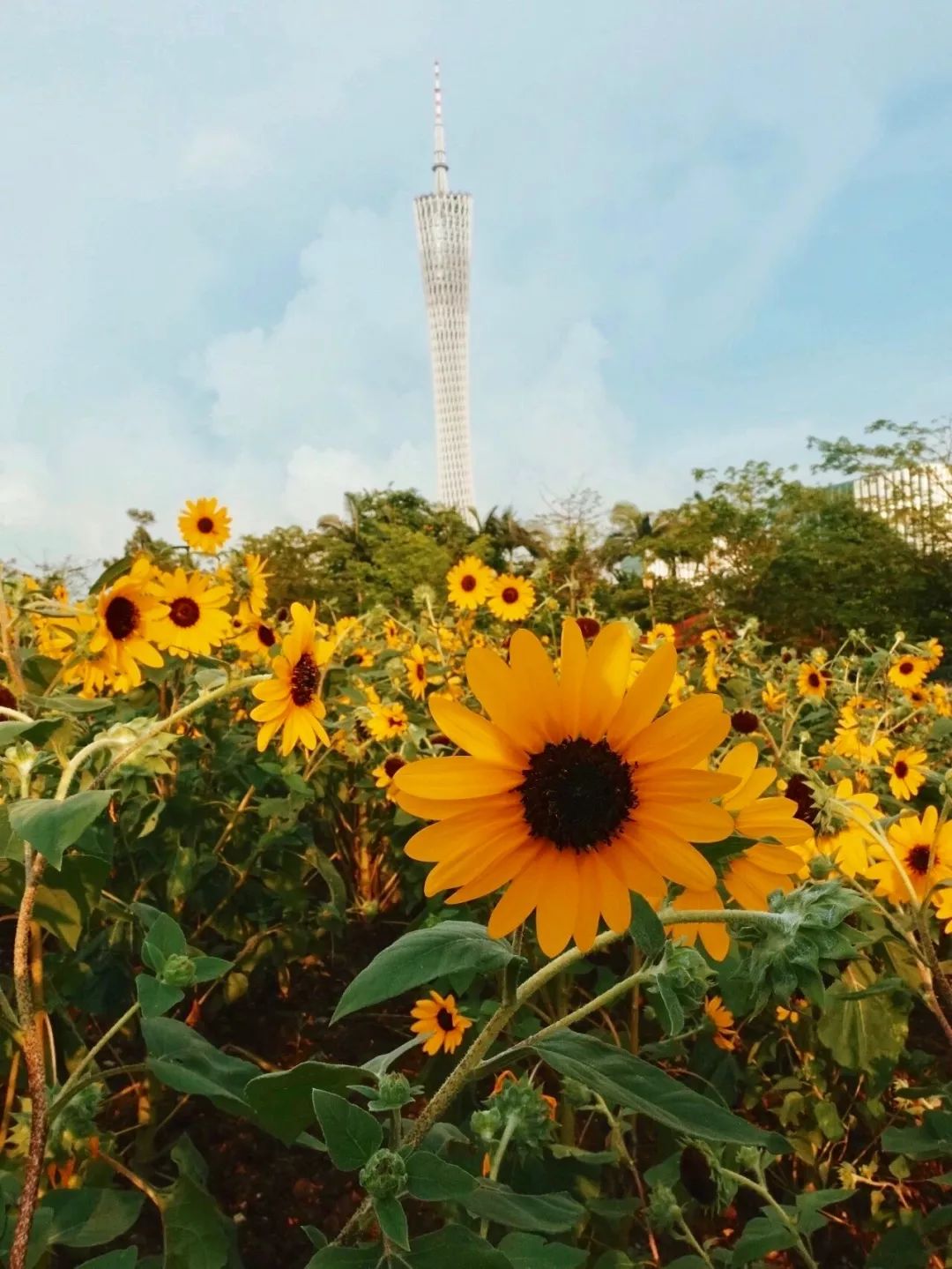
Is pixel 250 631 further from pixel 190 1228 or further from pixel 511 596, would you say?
pixel 511 596

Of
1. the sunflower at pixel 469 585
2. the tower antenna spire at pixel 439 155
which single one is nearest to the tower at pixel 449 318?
the tower antenna spire at pixel 439 155

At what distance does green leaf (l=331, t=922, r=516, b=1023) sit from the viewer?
0.64 meters

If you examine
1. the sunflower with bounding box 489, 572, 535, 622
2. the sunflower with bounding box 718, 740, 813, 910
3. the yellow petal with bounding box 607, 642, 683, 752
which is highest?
the sunflower with bounding box 489, 572, 535, 622

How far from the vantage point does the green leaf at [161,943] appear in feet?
2.79

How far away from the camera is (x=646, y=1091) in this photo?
68 centimetres

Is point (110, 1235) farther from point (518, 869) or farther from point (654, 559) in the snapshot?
point (654, 559)

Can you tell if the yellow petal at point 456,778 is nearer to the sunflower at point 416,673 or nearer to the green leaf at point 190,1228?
the green leaf at point 190,1228

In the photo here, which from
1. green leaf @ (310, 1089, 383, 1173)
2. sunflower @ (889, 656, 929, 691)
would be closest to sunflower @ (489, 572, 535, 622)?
sunflower @ (889, 656, 929, 691)

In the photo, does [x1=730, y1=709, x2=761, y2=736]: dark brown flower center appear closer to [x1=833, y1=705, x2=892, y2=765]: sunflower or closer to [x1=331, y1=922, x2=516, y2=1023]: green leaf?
[x1=833, y1=705, x2=892, y2=765]: sunflower

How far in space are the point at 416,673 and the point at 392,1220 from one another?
104 inches

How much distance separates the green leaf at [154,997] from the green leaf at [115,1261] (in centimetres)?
18

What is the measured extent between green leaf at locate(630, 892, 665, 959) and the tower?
5819 centimetres

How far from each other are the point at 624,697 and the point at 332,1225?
1.56 m

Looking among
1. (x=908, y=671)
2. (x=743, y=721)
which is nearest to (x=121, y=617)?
(x=743, y=721)
